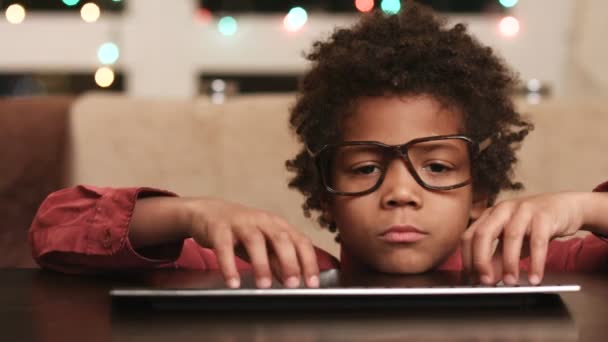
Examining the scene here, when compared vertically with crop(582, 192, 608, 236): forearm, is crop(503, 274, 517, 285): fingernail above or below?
below

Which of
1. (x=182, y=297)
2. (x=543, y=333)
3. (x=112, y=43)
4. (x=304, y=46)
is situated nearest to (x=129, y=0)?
(x=112, y=43)

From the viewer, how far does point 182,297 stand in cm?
66

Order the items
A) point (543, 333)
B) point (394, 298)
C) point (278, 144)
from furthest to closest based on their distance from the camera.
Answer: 1. point (278, 144)
2. point (394, 298)
3. point (543, 333)

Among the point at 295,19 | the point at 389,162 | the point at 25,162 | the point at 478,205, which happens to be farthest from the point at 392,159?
the point at 295,19

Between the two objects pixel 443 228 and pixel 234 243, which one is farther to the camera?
pixel 443 228

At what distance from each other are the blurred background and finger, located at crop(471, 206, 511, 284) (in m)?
1.77

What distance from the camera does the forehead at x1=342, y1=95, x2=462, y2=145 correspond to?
0.99 meters

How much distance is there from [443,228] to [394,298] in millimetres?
315

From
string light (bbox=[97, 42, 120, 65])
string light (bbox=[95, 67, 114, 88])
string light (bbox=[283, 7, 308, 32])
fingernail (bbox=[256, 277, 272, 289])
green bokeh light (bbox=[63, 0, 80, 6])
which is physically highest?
green bokeh light (bbox=[63, 0, 80, 6])

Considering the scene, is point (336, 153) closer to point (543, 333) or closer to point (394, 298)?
point (394, 298)

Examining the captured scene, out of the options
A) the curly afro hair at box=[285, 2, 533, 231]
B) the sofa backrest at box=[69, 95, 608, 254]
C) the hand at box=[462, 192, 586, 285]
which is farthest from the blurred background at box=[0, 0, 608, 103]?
the hand at box=[462, 192, 586, 285]

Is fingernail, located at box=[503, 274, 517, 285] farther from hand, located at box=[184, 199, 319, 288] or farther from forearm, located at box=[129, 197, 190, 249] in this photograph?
forearm, located at box=[129, 197, 190, 249]

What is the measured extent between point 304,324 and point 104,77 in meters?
2.16

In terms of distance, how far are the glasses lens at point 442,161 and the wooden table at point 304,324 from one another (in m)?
0.29
